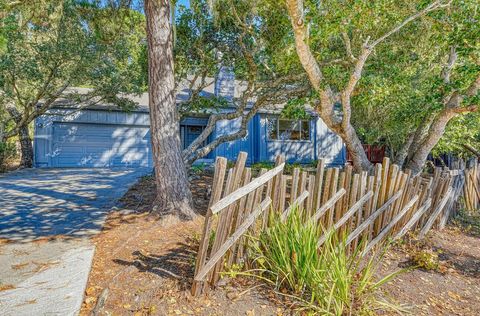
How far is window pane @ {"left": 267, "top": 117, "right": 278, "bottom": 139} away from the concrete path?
27.9 feet

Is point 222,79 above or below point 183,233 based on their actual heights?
above

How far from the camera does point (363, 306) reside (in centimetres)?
262

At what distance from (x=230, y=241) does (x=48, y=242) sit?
9.83ft

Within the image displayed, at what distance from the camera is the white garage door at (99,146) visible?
14.0 meters

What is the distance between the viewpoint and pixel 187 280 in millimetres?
2967

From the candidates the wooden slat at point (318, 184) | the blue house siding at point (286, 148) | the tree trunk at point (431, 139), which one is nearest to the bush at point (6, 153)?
the blue house siding at point (286, 148)

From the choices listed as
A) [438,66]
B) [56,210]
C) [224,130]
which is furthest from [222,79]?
[56,210]

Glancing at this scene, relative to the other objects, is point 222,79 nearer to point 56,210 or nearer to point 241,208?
point 56,210

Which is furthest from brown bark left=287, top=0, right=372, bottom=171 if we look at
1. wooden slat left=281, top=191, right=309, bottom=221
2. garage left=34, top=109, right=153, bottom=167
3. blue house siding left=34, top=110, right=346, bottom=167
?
garage left=34, top=109, right=153, bottom=167

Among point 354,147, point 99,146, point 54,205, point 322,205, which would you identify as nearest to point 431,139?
point 354,147

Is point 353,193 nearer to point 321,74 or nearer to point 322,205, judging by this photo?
point 322,205

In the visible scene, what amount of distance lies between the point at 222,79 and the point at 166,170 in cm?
1119

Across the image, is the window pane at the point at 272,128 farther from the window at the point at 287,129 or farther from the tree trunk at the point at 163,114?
the tree trunk at the point at 163,114

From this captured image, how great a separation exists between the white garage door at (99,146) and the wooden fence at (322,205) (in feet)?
40.6
